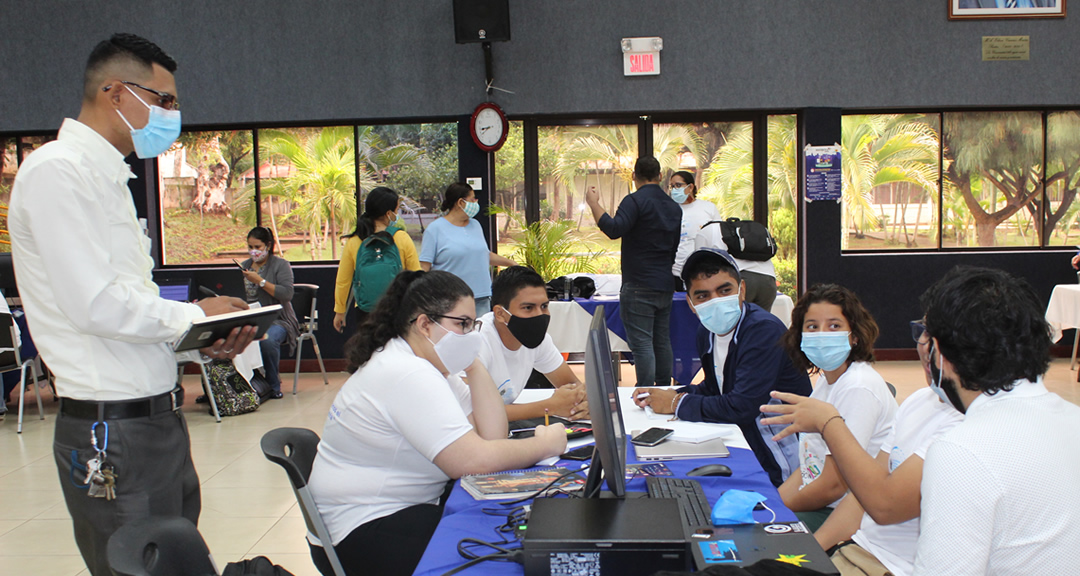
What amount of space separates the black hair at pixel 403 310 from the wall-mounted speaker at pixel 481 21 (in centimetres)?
462

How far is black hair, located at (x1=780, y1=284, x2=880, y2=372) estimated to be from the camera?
2.30 metres

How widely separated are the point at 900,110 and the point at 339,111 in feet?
16.1

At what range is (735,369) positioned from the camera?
8.59 ft

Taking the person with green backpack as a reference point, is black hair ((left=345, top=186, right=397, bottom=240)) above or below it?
above

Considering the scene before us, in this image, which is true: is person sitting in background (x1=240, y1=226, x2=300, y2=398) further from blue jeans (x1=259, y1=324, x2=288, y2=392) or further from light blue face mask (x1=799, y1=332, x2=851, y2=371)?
light blue face mask (x1=799, y1=332, x2=851, y2=371)

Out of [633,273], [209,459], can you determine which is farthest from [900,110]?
[209,459]

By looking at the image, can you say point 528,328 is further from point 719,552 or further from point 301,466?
point 719,552

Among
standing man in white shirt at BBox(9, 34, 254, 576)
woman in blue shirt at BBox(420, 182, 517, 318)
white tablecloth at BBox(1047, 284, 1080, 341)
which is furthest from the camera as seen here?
white tablecloth at BBox(1047, 284, 1080, 341)

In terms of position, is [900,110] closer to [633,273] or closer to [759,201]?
[759,201]

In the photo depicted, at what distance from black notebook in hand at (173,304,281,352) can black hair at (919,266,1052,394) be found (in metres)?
1.45

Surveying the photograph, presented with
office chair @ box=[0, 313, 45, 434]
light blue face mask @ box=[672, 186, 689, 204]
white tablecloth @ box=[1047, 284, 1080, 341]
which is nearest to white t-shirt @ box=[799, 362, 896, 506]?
light blue face mask @ box=[672, 186, 689, 204]

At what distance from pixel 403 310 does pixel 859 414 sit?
1.27m

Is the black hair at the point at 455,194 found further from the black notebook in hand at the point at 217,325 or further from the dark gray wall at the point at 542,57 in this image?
the black notebook in hand at the point at 217,325

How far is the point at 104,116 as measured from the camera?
174 centimetres
